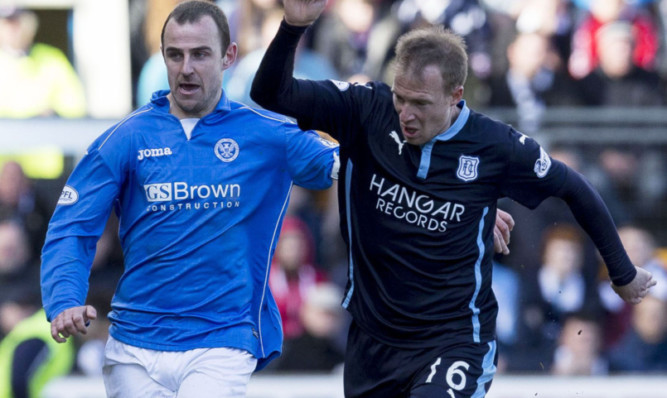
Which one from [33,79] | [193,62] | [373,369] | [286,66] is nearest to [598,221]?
[373,369]

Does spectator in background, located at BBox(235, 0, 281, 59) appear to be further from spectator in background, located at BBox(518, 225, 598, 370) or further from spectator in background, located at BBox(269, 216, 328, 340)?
spectator in background, located at BBox(518, 225, 598, 370)

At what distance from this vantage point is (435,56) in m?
5.32

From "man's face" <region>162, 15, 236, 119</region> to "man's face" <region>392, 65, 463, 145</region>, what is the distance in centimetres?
84

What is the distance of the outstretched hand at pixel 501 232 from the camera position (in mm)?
5746

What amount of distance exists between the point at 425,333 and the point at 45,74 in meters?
5.53

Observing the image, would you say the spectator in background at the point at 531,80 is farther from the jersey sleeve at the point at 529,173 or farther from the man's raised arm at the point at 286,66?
the man's raised arm at the point at 286,66

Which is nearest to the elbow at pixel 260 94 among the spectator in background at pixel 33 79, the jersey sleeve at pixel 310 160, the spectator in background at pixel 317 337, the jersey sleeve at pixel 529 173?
the jersey sleeve at pixel 310 160

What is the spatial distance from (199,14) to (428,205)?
1344mm

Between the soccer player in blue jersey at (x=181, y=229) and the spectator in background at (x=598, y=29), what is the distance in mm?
5342

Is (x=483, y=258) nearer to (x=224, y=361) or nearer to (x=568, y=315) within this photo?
(x=224, y=361)

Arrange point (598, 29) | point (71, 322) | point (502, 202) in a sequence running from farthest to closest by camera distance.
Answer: point (598, 29) → point (502, 202) → point (71, 322)

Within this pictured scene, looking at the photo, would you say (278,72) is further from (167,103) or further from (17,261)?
(17,261)

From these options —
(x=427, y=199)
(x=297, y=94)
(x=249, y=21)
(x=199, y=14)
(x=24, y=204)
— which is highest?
(x=199, y=14)

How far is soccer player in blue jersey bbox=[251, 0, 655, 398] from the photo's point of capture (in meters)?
5.43
